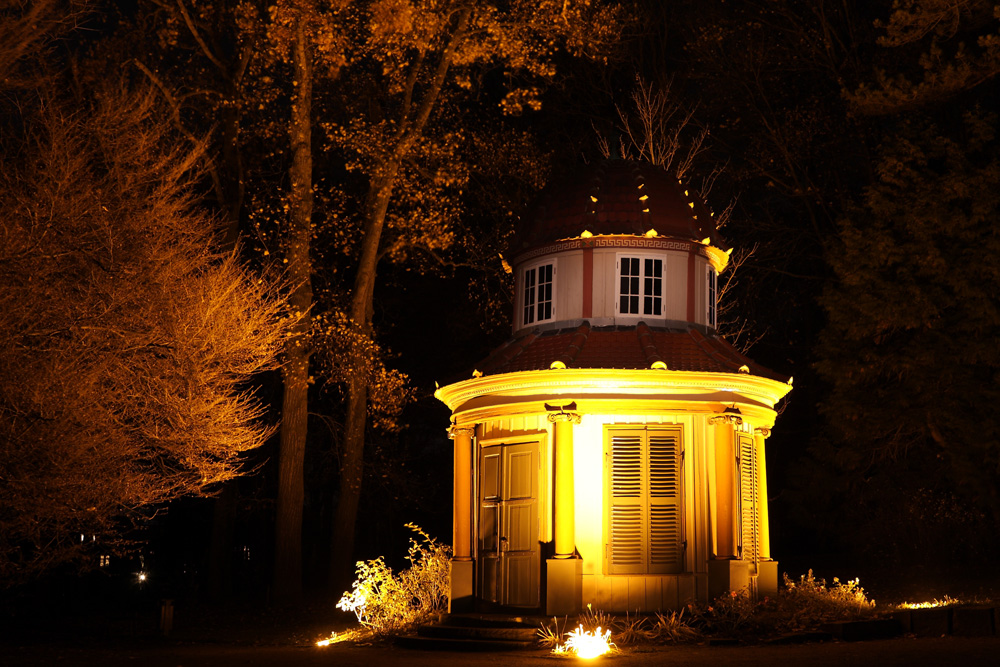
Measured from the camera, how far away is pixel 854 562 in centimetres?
2950

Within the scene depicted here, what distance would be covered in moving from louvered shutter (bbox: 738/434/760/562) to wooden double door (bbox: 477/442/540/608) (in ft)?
10.2

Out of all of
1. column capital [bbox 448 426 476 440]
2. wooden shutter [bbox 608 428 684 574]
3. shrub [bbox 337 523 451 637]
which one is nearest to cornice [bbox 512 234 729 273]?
column capital [bbox 448 426 476 440]

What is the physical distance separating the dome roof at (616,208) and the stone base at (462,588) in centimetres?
517

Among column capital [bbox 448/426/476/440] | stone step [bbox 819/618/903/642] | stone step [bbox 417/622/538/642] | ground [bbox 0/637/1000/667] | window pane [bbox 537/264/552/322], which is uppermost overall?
window pane [bbox 537/264/552/322]

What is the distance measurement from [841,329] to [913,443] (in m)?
3.24

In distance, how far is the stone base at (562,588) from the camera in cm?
1670

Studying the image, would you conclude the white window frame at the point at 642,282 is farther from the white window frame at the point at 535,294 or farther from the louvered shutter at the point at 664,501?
the louvered shutter at the point at 664,501

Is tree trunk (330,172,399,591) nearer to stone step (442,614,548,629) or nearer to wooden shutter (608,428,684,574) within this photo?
stone step (442,614,548,629)

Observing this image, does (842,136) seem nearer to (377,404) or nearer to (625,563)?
(377,404)

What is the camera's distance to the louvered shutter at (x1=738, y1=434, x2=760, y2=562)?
18166mm

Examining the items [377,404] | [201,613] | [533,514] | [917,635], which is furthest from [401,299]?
[917,635]

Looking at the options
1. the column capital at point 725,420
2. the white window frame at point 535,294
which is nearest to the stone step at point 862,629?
the column capital at point 725,420

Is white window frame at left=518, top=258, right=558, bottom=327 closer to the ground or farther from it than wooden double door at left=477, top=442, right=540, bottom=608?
farther from it

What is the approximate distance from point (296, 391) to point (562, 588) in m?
9.21
